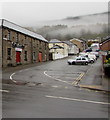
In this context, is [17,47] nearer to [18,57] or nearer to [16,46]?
[16,46]

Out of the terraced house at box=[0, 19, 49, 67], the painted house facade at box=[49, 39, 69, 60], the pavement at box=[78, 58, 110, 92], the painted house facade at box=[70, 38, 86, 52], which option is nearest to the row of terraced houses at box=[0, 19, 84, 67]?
the terraced house at box=[0, 19, 49, 67]

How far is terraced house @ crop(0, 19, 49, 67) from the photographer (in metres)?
29.7

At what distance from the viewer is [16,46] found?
3316cm

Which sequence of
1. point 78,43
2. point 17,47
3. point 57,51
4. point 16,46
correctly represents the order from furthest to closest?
point 78,43, point 57,51, point 17,47, point 16,46

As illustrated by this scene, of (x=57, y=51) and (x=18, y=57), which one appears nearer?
(x=18, y=57)

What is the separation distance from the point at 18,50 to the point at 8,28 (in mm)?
4455

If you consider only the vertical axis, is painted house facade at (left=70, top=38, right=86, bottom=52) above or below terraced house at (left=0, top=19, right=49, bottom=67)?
above

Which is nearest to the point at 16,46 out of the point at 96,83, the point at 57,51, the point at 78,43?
the point at 96,83

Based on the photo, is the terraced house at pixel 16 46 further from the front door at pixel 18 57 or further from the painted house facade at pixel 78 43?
the painted house facade at pixel 78 43

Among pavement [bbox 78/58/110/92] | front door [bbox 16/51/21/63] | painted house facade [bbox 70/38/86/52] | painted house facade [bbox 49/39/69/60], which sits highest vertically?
painted house facade [bbox 70/38/86/52]

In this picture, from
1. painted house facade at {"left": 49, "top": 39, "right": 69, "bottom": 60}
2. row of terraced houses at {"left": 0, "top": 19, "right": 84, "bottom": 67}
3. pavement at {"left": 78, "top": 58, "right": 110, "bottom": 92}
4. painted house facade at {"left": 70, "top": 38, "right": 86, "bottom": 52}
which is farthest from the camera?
painted house facade at {"left": 70, "top": 38, "right": 86, "bottom": 52}

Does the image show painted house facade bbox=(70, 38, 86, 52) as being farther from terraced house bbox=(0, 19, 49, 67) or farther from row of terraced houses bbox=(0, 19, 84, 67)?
terraced house bbox=(0, 19, 49, 67)

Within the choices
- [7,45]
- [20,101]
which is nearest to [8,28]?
[7,45]

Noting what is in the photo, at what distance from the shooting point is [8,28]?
3106 cm
